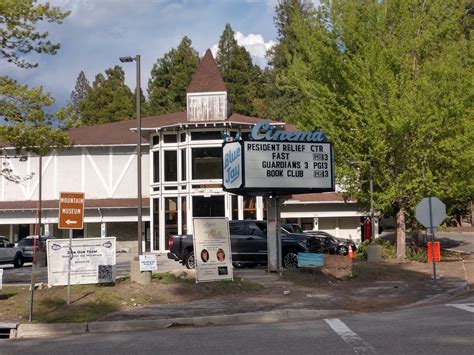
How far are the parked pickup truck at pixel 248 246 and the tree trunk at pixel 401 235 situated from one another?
5381 mm

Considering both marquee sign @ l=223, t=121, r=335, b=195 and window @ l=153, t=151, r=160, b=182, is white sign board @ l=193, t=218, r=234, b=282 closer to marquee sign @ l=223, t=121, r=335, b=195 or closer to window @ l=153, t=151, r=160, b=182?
marquee sign @ l=223, t=121, r=335, b=195

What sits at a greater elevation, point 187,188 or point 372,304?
point 187,188

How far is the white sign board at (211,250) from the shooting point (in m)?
17.5

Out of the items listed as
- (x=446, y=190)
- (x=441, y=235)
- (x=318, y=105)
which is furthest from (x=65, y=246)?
(x=441, y=235)

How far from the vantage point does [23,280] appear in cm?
2233

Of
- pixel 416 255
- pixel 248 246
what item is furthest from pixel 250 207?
pixel 248 246

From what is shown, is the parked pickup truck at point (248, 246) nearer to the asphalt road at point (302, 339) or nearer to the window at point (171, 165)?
the asphalt road at point (302, 339)

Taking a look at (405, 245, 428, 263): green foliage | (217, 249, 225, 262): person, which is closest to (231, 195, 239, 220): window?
(405, 245, 428, 263): green foliage

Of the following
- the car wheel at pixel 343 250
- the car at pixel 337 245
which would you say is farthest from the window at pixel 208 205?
the car wheel at pixel 343 250

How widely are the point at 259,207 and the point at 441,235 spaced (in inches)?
775

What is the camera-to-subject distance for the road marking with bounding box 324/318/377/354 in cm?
874

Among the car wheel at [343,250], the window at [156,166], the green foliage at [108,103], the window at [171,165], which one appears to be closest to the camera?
the car wheel at [343,250]

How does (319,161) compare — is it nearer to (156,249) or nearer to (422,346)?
(422,346)

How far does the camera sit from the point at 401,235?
27250 mm
